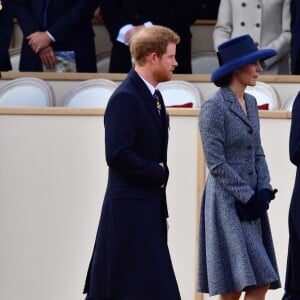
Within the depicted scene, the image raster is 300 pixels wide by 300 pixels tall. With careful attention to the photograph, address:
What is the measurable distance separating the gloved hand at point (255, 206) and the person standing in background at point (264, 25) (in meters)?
3.87

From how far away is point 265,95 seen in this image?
35.2ft

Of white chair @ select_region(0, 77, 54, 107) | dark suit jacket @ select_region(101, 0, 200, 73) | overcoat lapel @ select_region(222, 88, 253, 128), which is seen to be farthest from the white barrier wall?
dark suit jacket @ select_region(101, 0, 200, 73)

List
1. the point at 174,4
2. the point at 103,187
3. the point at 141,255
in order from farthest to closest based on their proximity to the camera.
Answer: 1. the point at 174,4
2. the point at 103,187
3. the point at 141,255

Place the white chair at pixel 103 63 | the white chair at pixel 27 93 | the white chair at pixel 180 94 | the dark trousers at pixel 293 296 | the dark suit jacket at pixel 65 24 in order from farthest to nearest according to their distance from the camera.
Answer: the white chair at pixel 103 63 < the dark suit jacket at pixel 65 24 < the white chair at pixel 27 93 < the white chair at pixel 180 94 < the dark trousers at pixel 293 296

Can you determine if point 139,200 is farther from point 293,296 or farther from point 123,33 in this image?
point 123,33

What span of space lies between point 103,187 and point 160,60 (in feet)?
7.24

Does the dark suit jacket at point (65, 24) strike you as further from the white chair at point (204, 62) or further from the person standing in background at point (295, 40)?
the person standing in background at point (295, 40)

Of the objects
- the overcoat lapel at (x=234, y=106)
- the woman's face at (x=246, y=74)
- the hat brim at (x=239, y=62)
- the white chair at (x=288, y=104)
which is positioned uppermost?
the hat brim at (x=239, y=62)

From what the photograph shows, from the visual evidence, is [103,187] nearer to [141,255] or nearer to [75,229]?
[75,229]

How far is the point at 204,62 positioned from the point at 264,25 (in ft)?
3.18

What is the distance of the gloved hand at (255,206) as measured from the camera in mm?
8125

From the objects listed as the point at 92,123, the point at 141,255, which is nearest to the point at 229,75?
the point at 141,255

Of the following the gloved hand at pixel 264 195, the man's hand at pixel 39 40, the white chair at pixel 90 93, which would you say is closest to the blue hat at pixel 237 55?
the gloved hand at pixel 264 195

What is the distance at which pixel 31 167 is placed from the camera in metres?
10.2
